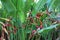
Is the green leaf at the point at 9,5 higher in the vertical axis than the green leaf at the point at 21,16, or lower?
higher

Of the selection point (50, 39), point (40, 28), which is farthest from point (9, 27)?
point (50, 39)

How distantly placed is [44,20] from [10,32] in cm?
26

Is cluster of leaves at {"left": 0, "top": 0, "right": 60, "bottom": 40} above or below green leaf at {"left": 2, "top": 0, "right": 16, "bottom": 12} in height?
below

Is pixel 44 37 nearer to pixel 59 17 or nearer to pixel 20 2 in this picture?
pixel 59 17

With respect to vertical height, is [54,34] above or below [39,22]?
below

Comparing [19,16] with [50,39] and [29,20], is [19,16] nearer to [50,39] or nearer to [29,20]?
[29,20]

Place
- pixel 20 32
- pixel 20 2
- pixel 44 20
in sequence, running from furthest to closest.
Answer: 1. pixel 44 20
2. pixel 20 32
3. pixel 20 2

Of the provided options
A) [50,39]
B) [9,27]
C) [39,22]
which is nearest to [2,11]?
[9,27]

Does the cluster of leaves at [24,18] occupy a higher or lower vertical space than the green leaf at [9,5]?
lower

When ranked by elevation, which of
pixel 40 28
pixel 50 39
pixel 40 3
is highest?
pixel 40 3

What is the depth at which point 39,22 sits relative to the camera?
1.01 meters

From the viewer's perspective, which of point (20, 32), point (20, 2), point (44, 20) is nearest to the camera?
point (20, 2)

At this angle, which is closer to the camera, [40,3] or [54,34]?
[40,3]

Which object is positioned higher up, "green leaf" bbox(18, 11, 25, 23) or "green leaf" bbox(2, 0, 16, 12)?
"green leaf" bbox(2, 0, 16, 12)
